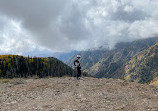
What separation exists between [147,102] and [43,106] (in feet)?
31.0

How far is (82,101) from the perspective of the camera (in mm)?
12180

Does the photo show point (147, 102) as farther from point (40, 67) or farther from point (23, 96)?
point (40, 67)

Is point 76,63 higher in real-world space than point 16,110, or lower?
higher

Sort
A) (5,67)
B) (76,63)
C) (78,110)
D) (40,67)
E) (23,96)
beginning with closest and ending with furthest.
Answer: (78,110), (23,96), (76,63), (5,67), (40,67)

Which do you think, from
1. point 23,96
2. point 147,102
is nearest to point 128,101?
point 147,102

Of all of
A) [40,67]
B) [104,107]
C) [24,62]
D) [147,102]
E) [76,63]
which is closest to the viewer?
[104,107]

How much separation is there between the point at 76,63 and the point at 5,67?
270ft

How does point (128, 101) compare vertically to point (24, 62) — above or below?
below

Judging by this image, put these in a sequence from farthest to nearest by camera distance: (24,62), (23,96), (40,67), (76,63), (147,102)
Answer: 1. (40,67)
2. (24,62)
3. (76,63)
4. (23,96)
5. (147,102)

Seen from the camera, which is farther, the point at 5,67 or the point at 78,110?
the point at 5,67

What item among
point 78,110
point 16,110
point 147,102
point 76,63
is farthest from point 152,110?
point 76,63

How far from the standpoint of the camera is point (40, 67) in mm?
113188

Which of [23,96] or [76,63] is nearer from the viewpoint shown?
[23,96]

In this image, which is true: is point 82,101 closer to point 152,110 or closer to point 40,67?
point 152,110
